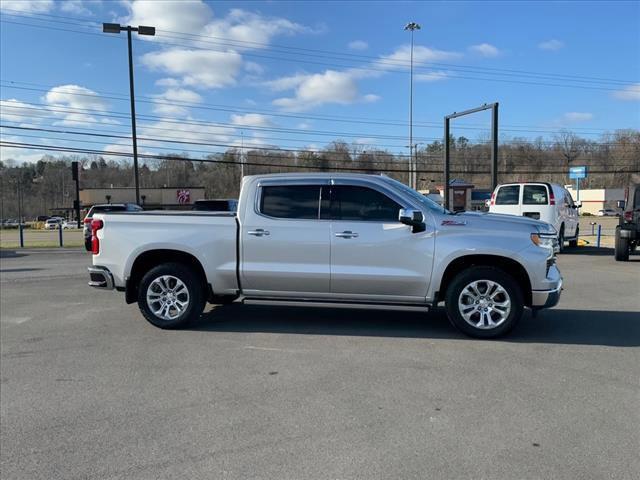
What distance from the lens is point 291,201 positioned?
6.31 meters

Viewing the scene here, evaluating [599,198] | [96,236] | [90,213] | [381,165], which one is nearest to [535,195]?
[96,236]

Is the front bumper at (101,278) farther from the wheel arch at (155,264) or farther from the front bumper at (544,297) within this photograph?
the front bumper at (544,297)

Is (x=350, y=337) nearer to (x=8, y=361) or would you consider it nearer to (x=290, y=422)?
(x=290, y=422)

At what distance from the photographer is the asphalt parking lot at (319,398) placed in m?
3.17

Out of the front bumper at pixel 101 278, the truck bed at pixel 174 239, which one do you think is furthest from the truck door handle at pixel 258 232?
the front bumper at pixel 101 278

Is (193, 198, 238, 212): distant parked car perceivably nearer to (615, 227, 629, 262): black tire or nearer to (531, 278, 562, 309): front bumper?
(615, 227, 629, 262): black tire

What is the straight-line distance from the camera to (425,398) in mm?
4156

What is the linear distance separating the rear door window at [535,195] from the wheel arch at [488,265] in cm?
1080

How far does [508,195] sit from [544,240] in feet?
37.2

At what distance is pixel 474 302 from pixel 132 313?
16.0 feet

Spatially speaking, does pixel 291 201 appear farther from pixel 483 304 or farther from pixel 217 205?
pixel 217 205

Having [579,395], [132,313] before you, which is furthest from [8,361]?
[579,395]

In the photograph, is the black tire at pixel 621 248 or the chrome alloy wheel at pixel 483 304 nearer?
the chrome alloy wheel at pixel 483 304

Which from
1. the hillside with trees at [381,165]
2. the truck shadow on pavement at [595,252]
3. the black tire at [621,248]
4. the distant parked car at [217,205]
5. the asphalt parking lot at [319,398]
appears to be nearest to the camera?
the asphalt parking lot at [319,398]
